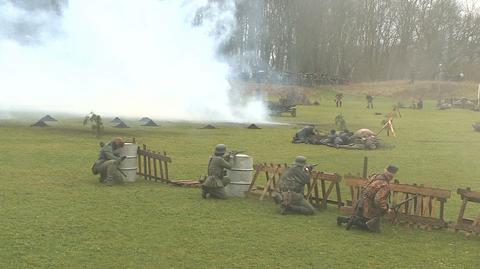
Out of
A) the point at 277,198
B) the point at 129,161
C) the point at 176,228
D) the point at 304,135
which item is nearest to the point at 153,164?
the point at 129,161

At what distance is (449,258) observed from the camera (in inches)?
400

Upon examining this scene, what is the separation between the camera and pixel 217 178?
14.2 meters

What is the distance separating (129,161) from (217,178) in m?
2.95

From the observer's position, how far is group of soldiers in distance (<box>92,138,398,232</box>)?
11477 mm

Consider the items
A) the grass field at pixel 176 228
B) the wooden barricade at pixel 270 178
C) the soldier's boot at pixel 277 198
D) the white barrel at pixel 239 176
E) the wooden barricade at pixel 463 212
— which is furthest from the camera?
the white barrel at pixel 239 176

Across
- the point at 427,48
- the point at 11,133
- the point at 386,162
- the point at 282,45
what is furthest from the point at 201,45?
the point at 427,48

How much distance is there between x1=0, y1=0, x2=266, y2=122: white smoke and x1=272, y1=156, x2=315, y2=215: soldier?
2687 centimetres

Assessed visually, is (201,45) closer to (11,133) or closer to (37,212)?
(11,133)

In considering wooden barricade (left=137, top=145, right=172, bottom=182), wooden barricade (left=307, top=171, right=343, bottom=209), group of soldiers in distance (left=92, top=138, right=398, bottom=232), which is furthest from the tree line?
wooden barricade (left=307, top=171, right=343, bottom=209)

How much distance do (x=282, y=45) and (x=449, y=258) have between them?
81.0 m

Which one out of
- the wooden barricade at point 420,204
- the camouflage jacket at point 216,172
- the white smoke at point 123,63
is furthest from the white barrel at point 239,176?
the white smoke at point 123,63

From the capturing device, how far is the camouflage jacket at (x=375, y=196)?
37.2ft

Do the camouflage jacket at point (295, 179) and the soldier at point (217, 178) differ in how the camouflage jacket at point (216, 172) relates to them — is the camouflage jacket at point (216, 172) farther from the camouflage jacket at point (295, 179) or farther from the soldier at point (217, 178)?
the camouflage jacket at point (295, 179)

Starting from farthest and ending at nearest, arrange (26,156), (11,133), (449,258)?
(11,133), (26,156), (449,258)
